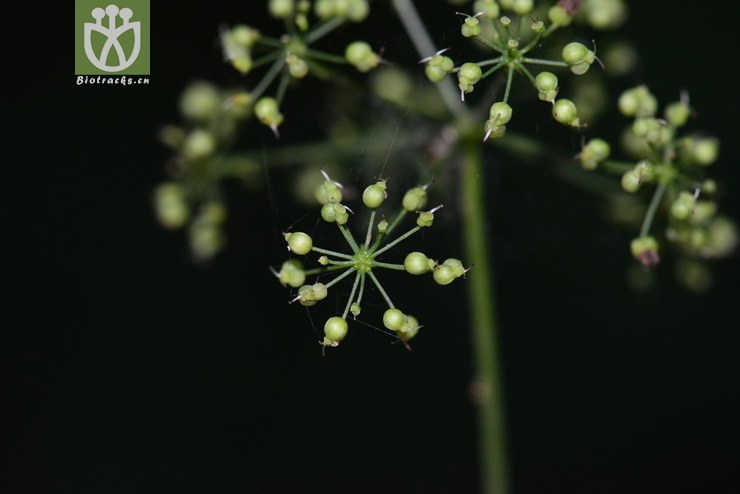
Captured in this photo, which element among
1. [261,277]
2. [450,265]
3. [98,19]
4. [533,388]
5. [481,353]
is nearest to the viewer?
[450,265]

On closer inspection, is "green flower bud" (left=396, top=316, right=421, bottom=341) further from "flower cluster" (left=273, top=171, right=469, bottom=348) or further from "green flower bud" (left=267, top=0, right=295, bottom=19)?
"green flower bud" (left=267, top=0, right=295, bottom=19)

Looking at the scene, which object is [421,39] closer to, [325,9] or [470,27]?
[325,9]

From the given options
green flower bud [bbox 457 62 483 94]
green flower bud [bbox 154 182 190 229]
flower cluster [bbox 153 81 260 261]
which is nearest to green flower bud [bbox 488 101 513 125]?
green flower bud [bbox 457 62 483 94]

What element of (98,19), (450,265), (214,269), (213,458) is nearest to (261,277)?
(214,269)

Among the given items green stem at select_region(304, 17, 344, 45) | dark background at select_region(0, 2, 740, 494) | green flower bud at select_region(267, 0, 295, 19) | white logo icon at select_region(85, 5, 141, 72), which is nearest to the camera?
green stem at select_region(304, 17, 344, 45)

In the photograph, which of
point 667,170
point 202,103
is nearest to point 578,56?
point 667,170

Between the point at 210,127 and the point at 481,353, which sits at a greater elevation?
the point at 210,127

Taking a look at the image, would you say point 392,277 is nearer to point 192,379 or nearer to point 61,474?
point 192,379

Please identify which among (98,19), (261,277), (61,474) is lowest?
(61,474)

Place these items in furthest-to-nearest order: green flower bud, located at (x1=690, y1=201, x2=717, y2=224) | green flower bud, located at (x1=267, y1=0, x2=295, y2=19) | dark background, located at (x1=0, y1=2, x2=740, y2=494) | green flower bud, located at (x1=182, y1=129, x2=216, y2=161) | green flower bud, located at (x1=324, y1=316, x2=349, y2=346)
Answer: dark background, located at (x1=0, y1=2, x2=740, y2=494) < green flower bud, located at (x1=182, y1=129, x2=216, y2=161) < green flower bud, located at (x1=690, y1=201, x2=717, y2=224) < green flower bud, located at (x1=267, y1=0, x2=295, y2=19) < green flower bud, located at (x1=324, y1=316, x2=349, y2=346)
